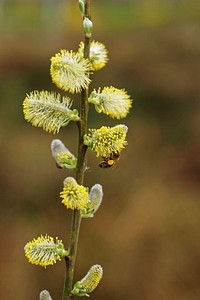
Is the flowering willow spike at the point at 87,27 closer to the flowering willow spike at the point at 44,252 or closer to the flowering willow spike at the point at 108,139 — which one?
the flowering willow spike at the point at 108,139

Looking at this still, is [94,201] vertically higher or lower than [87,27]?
lower

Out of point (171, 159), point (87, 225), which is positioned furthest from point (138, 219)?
point (171, 159)

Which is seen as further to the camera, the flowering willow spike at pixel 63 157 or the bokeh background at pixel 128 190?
the bokeh background at pixel 128 190

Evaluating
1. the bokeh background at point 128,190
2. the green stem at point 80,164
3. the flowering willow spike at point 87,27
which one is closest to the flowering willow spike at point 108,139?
the green stem at point 80,164

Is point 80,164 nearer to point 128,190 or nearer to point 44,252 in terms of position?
point 44,252

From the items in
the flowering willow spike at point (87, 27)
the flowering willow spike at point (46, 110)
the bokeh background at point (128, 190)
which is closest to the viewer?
the flowering willow spike at point (87, 27)

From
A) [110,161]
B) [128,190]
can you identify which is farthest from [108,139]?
[128,190]
